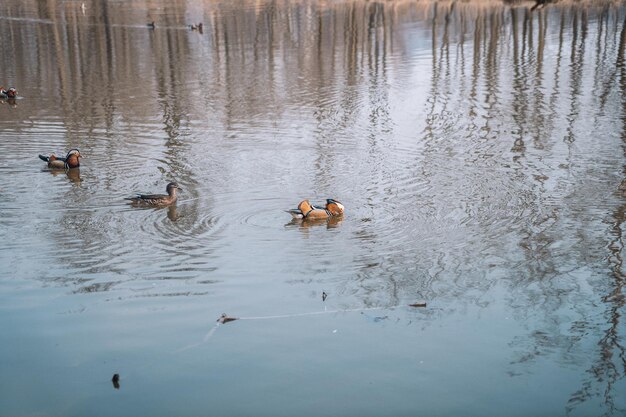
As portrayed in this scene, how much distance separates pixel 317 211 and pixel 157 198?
255 cm

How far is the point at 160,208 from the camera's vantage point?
12.1 m

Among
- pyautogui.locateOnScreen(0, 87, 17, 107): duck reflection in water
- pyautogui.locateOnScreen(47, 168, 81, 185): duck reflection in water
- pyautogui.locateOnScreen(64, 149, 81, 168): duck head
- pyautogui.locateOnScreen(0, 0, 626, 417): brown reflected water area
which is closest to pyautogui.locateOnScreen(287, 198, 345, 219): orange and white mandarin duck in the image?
pyautogui.locateOnScreen(0, 0, 626, 417): brown reflected water area

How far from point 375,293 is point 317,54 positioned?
71.9 feet

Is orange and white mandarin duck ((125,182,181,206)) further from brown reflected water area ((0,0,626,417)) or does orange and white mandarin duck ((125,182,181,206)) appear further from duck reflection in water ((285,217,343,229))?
duck reflection in water ((285,217,343,229))

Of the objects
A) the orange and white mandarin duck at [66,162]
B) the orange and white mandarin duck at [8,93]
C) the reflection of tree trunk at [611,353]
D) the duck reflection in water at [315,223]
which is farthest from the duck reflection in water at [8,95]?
the reflection of tree trunk at [611,353]

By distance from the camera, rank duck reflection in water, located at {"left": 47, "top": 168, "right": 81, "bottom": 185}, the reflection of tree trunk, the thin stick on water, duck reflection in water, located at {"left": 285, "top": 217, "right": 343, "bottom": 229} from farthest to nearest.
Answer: duck reflection in water, located at {"left": 47, "top": 168, "right": 81, "bottom": 185}, duck reflection in water, located at {"left": 285, "top": 217, "right": 343, "bottom": 229}, the thin stick on water, the reflection of tree trunk

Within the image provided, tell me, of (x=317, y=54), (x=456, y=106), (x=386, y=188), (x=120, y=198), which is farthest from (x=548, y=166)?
(x=317, y=54)

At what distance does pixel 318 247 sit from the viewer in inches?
412

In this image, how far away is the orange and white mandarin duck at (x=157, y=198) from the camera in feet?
39.2

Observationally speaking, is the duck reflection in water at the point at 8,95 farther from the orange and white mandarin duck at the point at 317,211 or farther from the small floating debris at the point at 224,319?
the small floating debris at the point at 224,319

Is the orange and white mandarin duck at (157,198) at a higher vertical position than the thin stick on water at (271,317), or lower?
higher

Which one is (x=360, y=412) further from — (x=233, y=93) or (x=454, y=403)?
(x=233, y=93)

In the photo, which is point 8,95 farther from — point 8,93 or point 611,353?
point 611,353

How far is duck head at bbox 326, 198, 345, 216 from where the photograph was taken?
11258 millimetres
